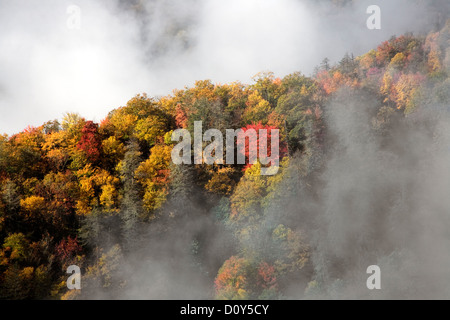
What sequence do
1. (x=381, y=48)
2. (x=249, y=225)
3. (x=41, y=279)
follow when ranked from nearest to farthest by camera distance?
(x=41, y=279) < (x=249, y=225) < (x=381, y=48)

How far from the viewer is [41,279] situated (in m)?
39.9

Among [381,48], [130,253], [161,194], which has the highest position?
[381,48]

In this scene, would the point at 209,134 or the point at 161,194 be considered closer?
the point at 161,194

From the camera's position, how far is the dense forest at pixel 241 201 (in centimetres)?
4006

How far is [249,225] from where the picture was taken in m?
43.1

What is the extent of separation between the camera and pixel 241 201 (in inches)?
1777

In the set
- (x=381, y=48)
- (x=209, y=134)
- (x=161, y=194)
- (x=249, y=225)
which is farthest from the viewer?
(x=381, y=48)

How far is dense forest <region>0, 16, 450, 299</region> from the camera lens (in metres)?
40.1

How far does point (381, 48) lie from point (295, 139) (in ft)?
99.7

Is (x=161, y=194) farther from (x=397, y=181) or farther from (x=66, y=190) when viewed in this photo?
(x=397, y=181)

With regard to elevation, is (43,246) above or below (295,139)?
below

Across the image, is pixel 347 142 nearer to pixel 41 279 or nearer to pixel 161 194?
pixel 161 194
